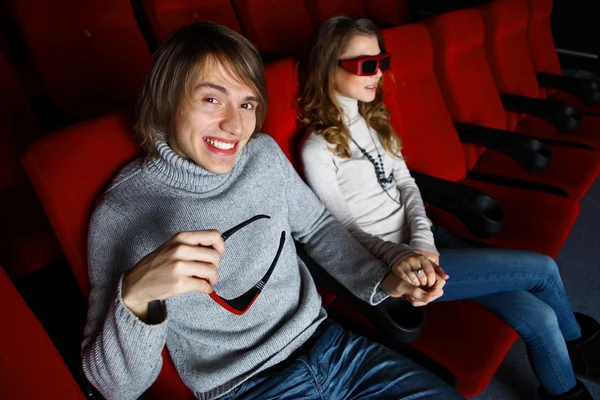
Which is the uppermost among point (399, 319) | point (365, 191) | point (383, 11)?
point (383, 11)

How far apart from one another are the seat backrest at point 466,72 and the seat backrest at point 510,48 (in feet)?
0.71

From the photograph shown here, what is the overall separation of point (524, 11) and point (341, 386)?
2383 millimetres

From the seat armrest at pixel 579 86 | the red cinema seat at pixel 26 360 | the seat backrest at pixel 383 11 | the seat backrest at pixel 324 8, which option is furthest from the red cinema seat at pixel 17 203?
the seat armrest at pixel 579 86

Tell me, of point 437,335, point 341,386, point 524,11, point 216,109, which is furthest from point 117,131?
point 524,11

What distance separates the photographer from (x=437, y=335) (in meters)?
1.05

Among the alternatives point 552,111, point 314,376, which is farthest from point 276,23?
point 314,376

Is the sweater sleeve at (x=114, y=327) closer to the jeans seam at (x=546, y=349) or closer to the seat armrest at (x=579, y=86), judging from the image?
the jeans seam at (x=546, y=349)

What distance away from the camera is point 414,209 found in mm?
1249

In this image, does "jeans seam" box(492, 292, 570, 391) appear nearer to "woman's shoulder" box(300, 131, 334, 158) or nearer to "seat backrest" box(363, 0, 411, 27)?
"woman's shoulder" box(300, 131, 334, 158)

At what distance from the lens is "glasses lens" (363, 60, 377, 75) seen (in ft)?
3.77

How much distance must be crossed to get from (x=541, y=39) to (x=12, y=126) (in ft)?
8.97

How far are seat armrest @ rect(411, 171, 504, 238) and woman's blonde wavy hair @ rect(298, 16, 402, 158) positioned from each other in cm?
35

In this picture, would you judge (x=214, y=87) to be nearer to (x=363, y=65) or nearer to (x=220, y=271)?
(x=220, y=271)

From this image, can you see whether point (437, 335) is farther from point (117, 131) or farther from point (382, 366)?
point (117, 131)
